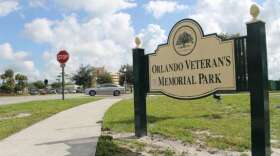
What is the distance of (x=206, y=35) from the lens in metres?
8.61

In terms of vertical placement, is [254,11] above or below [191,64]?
above

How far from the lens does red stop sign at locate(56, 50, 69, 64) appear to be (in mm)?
28641

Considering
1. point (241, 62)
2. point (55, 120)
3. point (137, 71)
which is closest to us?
point (241, 62)

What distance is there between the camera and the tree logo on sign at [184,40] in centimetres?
898

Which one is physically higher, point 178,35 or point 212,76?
point 178,35

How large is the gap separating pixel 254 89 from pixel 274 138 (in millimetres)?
3411

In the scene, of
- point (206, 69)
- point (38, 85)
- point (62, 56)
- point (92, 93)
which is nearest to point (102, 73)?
point (38, 85)

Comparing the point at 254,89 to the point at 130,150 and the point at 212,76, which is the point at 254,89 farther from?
the point at 130,150

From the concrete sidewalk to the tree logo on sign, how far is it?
286 centimetres

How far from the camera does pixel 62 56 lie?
94.1 feet

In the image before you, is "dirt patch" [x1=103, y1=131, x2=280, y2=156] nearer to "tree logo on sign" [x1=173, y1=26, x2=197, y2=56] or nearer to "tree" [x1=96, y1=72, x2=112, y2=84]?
Result: "tree logo on sign" [x1=173, y1=26, x2=197, y2=56]

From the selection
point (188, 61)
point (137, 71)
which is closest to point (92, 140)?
point (137, 71)

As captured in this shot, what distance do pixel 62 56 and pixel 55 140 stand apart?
63.1 feet

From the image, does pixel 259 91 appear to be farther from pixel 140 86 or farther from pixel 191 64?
pixel 140 86
